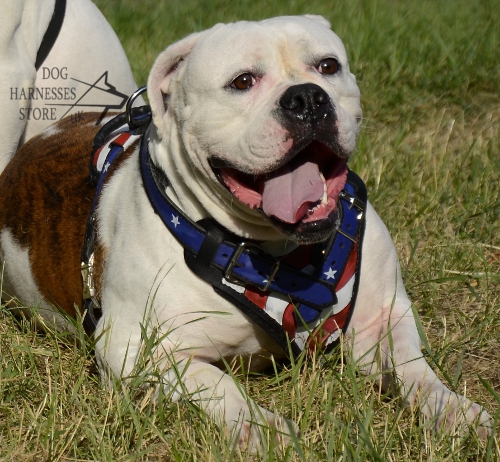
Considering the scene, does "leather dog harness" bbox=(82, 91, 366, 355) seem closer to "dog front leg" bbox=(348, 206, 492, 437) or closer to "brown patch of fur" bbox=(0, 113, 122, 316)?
"dog front leg" bbox=(348, 206, 492, 437)

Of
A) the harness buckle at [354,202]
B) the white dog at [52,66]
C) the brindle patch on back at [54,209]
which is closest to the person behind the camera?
the harness buckle at [354,202]

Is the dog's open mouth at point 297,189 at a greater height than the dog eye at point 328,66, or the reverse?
the dog eye at point 328,66

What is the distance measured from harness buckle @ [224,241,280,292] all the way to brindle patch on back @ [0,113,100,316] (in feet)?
2.39

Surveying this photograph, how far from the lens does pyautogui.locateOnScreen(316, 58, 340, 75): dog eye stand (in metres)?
3.10

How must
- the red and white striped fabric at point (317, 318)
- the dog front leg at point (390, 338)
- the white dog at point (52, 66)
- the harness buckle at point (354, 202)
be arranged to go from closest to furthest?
1. the dog front leg at point (390, 338)
2. the red and white striped fabric at point (317, 318)
3. the harness buckle at point (354, 202)
4. the white dog at point (52, 66)

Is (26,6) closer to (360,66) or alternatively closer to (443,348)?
(360,66)

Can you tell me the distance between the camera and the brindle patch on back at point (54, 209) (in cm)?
353

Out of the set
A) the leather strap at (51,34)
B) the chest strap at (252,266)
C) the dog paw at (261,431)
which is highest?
the leather strap at (51,34)

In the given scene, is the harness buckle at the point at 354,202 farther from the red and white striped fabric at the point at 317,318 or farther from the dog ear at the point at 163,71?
the dog ear at the point at 163,71

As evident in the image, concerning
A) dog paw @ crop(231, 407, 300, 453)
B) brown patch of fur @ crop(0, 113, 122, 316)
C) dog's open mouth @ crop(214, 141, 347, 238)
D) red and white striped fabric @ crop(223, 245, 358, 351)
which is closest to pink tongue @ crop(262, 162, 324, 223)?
dog's open mouth @ crop(214, 141, 347, 238)

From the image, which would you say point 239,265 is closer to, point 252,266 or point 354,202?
point 252,266

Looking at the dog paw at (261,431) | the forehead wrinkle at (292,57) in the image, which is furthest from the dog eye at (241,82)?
the dog paw at (261,431)

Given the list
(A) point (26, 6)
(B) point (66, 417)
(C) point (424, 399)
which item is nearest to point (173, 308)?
(B) point (66, 417)

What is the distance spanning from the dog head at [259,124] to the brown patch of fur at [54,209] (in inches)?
23.2
